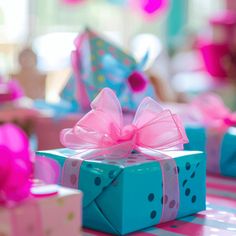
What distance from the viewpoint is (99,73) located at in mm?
1312

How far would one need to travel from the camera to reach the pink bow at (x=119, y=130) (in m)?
0.82

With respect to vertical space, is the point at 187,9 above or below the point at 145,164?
above

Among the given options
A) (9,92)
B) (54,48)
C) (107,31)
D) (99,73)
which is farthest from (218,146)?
(107,31)

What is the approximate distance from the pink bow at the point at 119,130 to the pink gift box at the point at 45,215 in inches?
6.5

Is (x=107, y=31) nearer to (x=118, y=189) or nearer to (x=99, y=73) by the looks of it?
(x=99, y=73)

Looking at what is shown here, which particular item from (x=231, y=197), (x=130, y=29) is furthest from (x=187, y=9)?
(x=231, y=197)

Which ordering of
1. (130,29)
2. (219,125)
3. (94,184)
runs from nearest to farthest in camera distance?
(94,184), (219,125), (130,29)

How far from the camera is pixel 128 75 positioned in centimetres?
130

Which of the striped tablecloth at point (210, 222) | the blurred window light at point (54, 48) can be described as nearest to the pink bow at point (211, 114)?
the striped tablecloth at point (210, 222)

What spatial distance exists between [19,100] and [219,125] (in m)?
0.94

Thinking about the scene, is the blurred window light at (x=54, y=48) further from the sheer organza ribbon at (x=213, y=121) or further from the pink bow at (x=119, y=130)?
the pink bow at (x=119, y=130)

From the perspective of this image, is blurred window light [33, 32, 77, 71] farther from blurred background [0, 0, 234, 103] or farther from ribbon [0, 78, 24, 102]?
ribbon [0, 78, 24, 102]

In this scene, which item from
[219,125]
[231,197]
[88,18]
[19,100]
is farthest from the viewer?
[88,18]

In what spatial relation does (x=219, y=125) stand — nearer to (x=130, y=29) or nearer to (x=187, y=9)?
(x=130, y=29)
